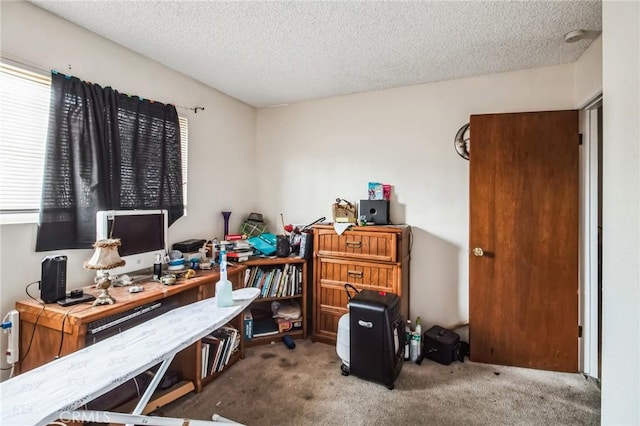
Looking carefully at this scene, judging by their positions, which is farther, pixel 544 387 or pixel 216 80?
pixel 216 80

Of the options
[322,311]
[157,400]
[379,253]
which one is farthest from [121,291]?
[379,253]

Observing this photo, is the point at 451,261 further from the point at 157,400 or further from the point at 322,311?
the point at 157,400

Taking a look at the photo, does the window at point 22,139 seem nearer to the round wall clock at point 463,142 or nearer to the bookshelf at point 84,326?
the bookshelf at point 84,326

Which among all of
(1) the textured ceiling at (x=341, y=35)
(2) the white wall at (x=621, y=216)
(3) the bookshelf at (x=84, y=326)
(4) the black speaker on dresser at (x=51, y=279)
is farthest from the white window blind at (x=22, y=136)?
Answer: (2) the white wall at (x=621, y=216)

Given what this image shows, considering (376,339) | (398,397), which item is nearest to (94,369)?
(376,339)

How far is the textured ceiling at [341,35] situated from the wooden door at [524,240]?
0.54m

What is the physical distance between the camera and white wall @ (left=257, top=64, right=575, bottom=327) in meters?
2.65

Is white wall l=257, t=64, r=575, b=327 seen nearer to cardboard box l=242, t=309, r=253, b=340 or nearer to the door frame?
the door frame

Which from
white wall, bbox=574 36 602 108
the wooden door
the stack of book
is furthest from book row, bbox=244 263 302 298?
white wall, bbox=574 36 602 108

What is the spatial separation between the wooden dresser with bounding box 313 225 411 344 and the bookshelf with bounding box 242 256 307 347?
14cm

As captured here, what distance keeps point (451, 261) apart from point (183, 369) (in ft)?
7.78

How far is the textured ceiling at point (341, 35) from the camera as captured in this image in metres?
1.74

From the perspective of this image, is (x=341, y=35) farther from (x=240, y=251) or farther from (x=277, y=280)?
(x=277, y=280)

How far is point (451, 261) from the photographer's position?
2.80 meters
